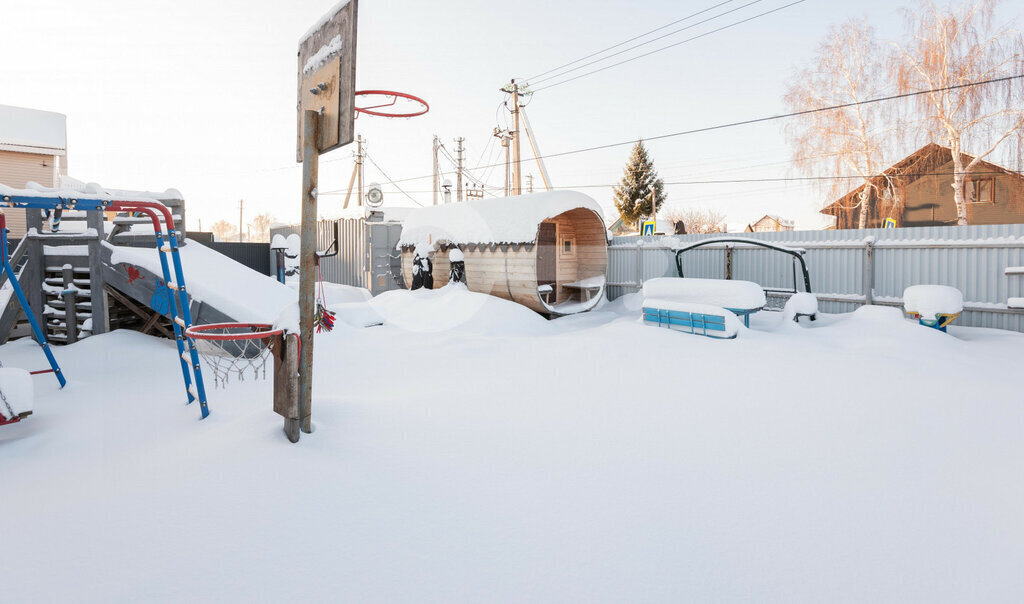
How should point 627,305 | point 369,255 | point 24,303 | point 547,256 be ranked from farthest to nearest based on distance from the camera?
point 369,255, point 547,256, point 627,305, point 24,303

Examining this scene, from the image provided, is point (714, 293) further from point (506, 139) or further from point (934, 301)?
point (506, 139)

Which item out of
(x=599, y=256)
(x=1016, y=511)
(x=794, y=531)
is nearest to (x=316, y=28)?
(x=794, y=531)

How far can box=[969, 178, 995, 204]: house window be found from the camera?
20766 millimetres

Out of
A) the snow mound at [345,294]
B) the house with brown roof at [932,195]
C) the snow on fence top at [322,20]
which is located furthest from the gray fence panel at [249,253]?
the house with brown roof at [932,195]

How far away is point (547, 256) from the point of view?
1217 cm

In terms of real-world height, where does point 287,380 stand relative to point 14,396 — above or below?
above

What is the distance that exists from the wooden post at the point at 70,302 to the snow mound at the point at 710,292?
858cm

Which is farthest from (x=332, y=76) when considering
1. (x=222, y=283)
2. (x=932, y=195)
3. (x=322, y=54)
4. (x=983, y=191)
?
(x=932, y=195)

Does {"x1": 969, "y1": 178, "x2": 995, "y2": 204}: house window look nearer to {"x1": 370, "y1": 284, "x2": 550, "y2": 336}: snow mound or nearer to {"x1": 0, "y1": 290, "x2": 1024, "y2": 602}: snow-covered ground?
{"x1": 0, "y1": 290, "x2": 1024, "y2": 602}: snow-covered ground

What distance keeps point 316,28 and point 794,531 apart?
14.0 ft

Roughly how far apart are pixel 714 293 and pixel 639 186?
93.2 ft

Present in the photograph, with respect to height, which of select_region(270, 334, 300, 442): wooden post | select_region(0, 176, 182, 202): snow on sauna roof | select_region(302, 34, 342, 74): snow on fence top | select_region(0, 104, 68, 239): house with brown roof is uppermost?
select_region(0, 104, 68, 239): house with brown roof

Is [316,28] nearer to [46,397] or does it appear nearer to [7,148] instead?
[46,397]

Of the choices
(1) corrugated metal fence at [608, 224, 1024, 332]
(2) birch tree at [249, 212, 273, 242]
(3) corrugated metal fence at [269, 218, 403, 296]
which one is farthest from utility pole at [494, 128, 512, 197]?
(2) birch tree at [249, 212, 273, 242]
